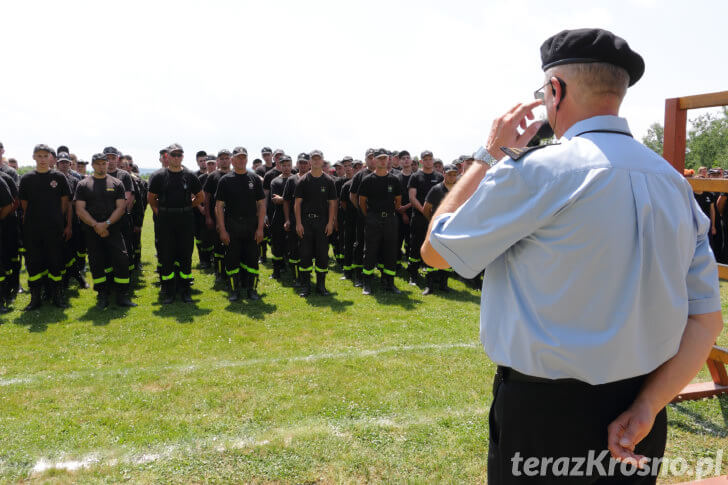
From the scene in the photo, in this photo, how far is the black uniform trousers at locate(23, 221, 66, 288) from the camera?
7.52 metres

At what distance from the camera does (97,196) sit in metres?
7.68

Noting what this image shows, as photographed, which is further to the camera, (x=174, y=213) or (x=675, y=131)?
(x=174, y=213)

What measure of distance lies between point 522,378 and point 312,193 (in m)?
7.47

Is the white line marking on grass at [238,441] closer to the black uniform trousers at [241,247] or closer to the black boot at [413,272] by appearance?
the black uniform trousers at [241,247]

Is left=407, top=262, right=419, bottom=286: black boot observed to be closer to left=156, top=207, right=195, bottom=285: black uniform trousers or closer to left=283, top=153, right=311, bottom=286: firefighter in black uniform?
left=283, top=153, right=311, bottom=286: firefighter in black uniform

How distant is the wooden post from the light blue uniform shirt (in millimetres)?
2277

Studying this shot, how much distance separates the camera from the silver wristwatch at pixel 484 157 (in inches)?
62.1

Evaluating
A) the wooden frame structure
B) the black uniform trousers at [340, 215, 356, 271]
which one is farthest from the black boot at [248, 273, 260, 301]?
the wooden frame structure

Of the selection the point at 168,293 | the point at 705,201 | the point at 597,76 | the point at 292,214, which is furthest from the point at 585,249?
the point at 705,201

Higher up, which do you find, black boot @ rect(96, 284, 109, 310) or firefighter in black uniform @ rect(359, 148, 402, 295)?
firefighter in black uniform @ rect(359, 148, 402, 295)

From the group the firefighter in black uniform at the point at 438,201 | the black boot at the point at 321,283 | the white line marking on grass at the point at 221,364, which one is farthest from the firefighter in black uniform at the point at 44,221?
the firefighter in black uniform at the point at 438,201

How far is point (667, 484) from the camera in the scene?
3.16 metres

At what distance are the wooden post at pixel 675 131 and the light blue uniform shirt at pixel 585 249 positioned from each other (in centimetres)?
228

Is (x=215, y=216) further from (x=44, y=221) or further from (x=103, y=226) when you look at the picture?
(x=44, y=221)
